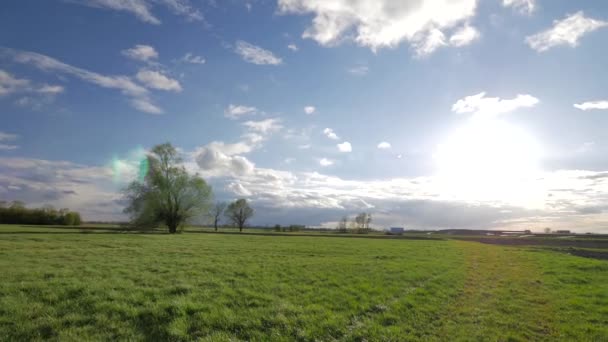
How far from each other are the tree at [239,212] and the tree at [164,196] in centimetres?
5344

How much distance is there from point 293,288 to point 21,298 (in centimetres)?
888

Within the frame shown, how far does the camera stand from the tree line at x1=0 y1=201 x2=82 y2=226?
273 ft

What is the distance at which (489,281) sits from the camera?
1708 centimetres

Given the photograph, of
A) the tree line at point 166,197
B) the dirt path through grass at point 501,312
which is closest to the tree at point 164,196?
the tree line at point 166,197

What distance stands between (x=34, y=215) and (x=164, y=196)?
50.9 m

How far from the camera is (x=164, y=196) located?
6312 centimetres

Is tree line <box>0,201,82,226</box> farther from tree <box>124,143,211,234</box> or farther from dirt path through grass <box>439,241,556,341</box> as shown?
dirt path through grass <box>439,241,556,341</box>

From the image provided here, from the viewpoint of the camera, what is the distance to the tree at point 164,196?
61.8m

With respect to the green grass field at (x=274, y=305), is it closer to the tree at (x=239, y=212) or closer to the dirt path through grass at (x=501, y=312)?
the dirt path through grass at (x=501, y=312)

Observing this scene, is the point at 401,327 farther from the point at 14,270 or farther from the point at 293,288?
the point at 14,270

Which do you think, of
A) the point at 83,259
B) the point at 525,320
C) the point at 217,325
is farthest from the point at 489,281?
the point at 83,259

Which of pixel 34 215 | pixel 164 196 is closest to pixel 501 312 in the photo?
pixel 164 196


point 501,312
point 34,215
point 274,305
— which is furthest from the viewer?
point 34,215

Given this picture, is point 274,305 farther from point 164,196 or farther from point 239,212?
point 239,212
